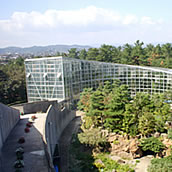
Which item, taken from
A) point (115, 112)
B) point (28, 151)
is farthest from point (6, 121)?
point (115, 112)

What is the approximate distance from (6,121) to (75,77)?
1563cm

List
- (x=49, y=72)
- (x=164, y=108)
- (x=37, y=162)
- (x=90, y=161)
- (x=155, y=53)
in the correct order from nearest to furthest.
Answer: (x=37, y=162)
(x=90, y=161)
(x=164, y=108)
(x=49, y=72)
(x=155, y=53)

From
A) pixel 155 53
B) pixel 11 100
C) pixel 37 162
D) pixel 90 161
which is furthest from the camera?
pixel 155 53

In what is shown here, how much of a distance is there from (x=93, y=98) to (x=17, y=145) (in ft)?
33.9

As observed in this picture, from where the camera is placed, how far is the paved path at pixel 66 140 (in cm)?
1748

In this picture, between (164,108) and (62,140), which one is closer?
(164,108)

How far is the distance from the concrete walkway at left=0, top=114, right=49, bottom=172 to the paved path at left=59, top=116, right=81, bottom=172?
371cm

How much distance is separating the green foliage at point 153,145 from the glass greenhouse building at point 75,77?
12.6 meters

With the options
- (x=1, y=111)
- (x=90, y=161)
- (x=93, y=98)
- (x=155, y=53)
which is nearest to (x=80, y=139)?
(x=90, y=161)

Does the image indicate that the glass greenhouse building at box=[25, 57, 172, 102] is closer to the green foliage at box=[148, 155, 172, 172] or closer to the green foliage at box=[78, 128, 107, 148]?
the green foliage at box=[78, 128, 107, 148]

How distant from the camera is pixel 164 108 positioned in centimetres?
2030

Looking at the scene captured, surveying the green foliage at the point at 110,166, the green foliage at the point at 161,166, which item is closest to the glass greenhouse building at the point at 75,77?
the green foliage at the point at 110,166

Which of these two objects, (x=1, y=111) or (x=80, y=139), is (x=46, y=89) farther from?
(x=1, y=111)

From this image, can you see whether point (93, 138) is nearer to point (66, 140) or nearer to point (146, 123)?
point (66, 140)
